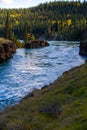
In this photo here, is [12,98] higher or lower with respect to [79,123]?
lower

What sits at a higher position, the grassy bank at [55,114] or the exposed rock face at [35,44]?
the grassy bank at [55,114]

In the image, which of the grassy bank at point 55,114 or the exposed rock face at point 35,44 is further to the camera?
the exposed rock face at point 35,44

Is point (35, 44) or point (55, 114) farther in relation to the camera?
point (35, 44)

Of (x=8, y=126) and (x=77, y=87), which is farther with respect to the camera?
(x=77, y=87)

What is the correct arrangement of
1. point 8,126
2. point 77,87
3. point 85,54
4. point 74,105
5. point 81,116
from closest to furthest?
point 81,116 → point 8,126 → point 74,105 → point 77,87 → point 85,54

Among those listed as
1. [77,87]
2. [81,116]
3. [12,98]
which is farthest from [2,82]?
[81,116]

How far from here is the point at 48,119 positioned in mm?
20203

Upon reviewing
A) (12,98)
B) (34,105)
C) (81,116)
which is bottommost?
(12,98)

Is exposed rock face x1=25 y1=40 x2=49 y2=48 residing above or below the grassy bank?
below

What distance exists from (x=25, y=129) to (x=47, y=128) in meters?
1.33

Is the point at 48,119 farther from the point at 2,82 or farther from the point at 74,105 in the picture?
the point at 2,82

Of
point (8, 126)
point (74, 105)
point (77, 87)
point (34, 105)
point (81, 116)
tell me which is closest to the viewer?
point (81, 116)

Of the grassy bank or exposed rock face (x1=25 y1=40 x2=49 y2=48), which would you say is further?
exposed rock face (x1=25 y1=40 x2=49 y2=48)

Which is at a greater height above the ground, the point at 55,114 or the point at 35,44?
the point at 55,114
